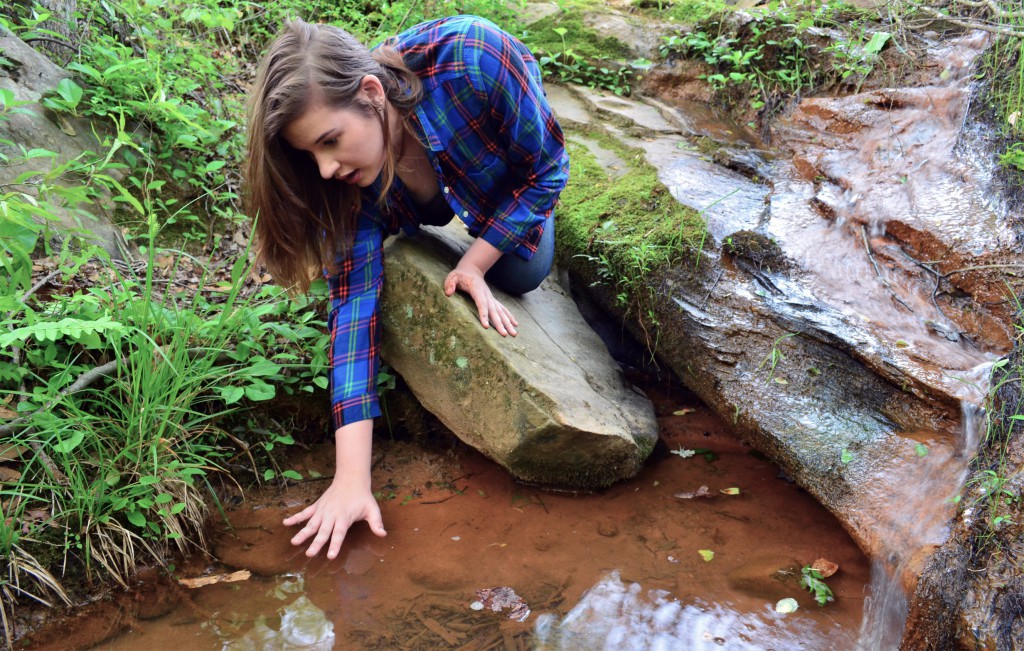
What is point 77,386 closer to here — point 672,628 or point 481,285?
point 481,285

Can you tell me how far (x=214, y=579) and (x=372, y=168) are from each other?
4.64 feet

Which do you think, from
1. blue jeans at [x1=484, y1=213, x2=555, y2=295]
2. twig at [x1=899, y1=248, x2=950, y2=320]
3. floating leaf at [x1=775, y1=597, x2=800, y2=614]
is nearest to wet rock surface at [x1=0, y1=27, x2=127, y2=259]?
blue jeans at [x1=484, y1=213, x2=555, y2=295]

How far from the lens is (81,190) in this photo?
184cm

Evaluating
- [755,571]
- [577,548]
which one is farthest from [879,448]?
[577,548]

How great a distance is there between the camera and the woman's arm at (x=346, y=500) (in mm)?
2264

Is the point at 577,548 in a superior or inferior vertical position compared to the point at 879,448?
inferior

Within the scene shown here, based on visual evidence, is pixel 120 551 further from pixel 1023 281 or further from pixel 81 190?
pixel 1023 281

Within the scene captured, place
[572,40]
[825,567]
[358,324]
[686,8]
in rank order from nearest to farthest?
[825,567] < [358,324] < [572,40] < [686,8]

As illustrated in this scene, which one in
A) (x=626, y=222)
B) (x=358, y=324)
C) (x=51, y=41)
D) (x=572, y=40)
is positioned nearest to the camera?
(x=358, y=324)

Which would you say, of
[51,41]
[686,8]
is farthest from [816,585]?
[686,8]

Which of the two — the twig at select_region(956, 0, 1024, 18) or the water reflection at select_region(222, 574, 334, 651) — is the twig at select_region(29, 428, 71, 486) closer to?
the water reflection at select_region(222, 574, 334, 651)

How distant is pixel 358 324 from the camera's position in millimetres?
2434

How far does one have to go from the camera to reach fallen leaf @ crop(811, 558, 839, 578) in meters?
2.15

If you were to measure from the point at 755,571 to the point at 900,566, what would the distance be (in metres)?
0.42
